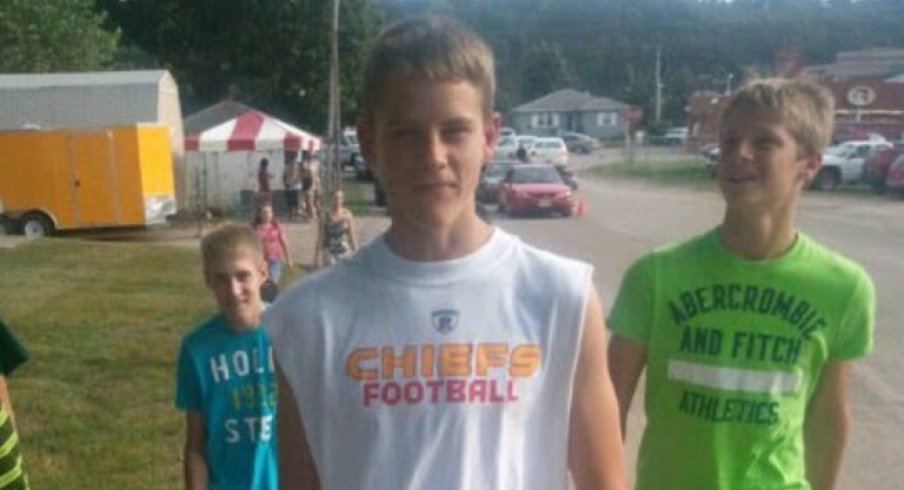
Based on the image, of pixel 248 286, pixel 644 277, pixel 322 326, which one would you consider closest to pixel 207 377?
pixel 248 286

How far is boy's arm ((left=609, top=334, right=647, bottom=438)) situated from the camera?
334cm

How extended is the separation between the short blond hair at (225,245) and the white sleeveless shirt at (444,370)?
2.44 meters

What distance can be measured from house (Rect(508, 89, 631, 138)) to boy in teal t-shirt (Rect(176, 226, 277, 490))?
12849cm

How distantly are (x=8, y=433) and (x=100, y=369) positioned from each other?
711cm

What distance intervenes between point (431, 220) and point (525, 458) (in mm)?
412

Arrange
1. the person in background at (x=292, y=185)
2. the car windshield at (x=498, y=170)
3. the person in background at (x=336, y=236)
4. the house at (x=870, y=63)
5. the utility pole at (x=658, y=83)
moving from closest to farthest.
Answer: the person in background at (x=336, y=236) < the person in background at (x=292, y=185) < the car windshield at (x=498, y=170) < the house at (x=870, y=63) < the utility pole at (x=658, y=83)

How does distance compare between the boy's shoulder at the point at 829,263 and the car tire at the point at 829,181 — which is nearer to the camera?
the boy's shoulder at the point at 829,263

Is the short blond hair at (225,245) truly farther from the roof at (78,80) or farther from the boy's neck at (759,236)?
the roof at (78,80)

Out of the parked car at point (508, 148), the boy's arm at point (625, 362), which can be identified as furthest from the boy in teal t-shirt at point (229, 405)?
the parked car at point (508, 148)

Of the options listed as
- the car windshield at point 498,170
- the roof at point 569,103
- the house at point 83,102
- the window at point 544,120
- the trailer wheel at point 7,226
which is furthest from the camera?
the window at point 544,120

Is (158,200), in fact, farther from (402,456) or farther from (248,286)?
(402,456)

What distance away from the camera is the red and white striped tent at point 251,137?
34.6 meters

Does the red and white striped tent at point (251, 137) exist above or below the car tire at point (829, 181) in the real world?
above

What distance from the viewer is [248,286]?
180 inches
